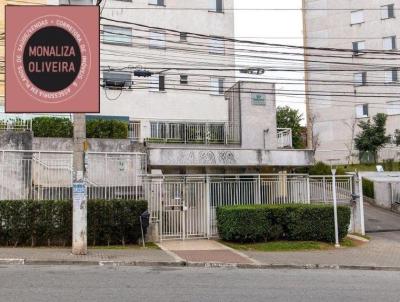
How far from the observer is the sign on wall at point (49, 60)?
15.2 m

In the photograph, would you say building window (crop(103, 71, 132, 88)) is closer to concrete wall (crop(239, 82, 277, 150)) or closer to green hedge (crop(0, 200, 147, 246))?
concrete wall (crop(239, 82, 277, 150))

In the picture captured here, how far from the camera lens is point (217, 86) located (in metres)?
38.4

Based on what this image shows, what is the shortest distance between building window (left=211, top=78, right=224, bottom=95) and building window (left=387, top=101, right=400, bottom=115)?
19.7 m

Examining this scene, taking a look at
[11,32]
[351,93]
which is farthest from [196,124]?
[351,93]

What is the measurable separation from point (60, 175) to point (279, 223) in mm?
7982

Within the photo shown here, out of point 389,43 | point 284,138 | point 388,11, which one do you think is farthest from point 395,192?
point 388,11

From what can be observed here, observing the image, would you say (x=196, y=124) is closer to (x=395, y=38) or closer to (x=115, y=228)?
(x=115, y=228)

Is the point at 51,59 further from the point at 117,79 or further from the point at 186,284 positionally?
the point at 117,79

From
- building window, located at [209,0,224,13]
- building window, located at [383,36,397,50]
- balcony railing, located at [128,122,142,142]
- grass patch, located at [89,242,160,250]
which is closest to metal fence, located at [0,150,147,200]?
grass patch, located at [89,242,160,250]

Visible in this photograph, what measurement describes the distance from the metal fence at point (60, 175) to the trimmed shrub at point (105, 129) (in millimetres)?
3396

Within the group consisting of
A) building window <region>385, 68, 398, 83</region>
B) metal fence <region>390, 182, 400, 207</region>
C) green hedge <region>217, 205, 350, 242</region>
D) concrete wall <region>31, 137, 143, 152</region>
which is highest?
building window <region>385, 68, 398, 83</region>

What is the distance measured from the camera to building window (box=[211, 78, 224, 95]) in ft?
124

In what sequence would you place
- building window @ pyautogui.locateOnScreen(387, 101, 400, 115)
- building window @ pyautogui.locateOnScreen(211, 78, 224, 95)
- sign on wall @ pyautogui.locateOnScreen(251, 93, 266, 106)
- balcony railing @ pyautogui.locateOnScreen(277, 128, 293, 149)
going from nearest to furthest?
sign on wall @ pyautogui.locateOnScreen(251, 93, 266, 106), balcony railing @ pyautogui.locateOnScreen(277, 128, 293, 149), building window @ pyautogui.locateOnScreen(211, 78, 224, 95), building window @ pyautogui.locateOnScreen(387, 101, 400, 115)

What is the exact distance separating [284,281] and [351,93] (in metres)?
43.1
